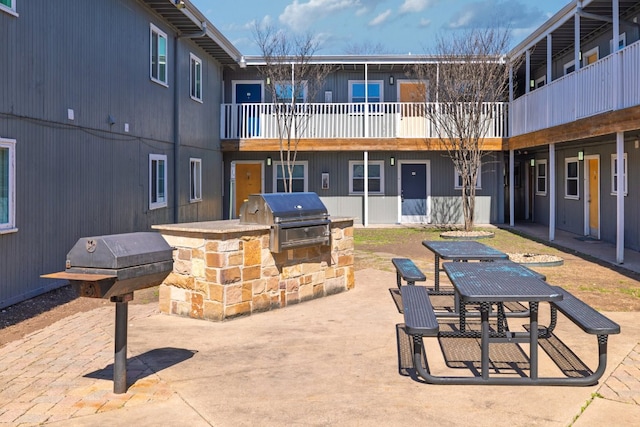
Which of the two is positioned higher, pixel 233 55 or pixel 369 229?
pixel 233 55

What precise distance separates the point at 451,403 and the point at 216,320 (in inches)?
128

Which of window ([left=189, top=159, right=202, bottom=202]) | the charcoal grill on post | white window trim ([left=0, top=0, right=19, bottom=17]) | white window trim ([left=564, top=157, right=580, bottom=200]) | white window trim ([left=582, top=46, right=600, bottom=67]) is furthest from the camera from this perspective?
white window trim ([left=564, top=157, right=580, bottom=200])

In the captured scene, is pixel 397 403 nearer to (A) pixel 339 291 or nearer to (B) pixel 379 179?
(A) pixel 339 291

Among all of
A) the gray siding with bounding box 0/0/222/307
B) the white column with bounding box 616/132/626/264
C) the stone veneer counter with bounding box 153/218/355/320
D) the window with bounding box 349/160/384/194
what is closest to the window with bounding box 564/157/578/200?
the window with bounding box 349/160/384/194

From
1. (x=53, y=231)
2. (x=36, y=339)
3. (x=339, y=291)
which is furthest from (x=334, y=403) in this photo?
(x=53, y=231)

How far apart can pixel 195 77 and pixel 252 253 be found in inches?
461

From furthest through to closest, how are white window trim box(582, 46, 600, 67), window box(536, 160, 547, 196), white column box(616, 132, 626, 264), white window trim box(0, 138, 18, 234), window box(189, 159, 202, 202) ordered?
window box(536, 160, 547, 196) < window box(189, 159, 202, 202) < white window trim box(582, 46, 600, 67) < white column box(616, 132, 626, 264) < white window trim box(0, 138, 18, 234)

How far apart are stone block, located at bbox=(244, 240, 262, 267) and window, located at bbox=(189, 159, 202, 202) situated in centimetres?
1043

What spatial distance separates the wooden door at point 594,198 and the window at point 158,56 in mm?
11808

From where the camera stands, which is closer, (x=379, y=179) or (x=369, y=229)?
(x=369, y=229)

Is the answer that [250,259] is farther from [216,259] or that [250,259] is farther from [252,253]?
[216,259]

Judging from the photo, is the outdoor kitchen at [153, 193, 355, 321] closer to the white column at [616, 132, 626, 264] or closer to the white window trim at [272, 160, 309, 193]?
the white column at [616, 132, 626, 264]

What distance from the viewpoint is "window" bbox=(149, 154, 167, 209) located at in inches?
541

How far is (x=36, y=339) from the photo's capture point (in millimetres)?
6078
